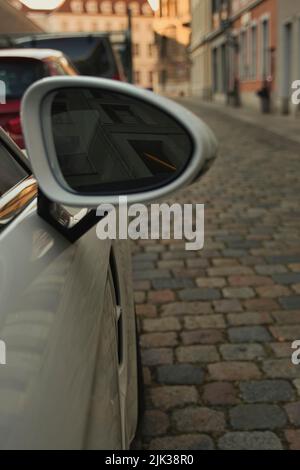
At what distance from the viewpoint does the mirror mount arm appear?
4.68 ft

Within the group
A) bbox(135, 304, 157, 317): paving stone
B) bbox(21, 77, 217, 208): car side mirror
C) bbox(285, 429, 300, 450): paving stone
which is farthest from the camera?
bbox(135, 304, 157, 317): paving stone

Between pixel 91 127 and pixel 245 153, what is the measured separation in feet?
40.1

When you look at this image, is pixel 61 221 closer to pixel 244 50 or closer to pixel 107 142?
pixel 107 142

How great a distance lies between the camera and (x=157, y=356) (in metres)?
3.40

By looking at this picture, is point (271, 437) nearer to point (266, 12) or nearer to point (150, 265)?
point (150, 265)

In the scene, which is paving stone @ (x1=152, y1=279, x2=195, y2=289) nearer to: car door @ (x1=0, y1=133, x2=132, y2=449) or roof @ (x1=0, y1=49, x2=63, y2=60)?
roof @ (x1=0, y1=49, x2=63, y2=60)

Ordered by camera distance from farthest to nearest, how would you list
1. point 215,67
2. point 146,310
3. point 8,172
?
point 215,67 < point 146,310 < point 8,172

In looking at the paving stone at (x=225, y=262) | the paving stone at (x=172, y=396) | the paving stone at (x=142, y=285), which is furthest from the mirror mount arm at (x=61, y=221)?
the paving stone at (x=225, y=262)

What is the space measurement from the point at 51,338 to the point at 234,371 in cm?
227

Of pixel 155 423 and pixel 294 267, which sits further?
pixel 294 267

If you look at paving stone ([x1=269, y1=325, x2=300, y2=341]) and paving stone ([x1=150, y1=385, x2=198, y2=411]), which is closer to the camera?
paving stone ([x1=150, y1=385, x2=198, y2=411])

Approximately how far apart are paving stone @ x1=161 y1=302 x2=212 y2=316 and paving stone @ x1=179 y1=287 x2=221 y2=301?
11cm

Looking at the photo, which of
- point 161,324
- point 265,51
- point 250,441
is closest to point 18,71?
point 161,324

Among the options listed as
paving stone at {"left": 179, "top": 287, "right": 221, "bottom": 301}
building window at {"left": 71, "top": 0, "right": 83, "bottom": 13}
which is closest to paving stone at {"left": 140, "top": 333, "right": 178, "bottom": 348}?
paving stone at {"left": 179, "top": 287, "right": 221, "bottom": 301}
